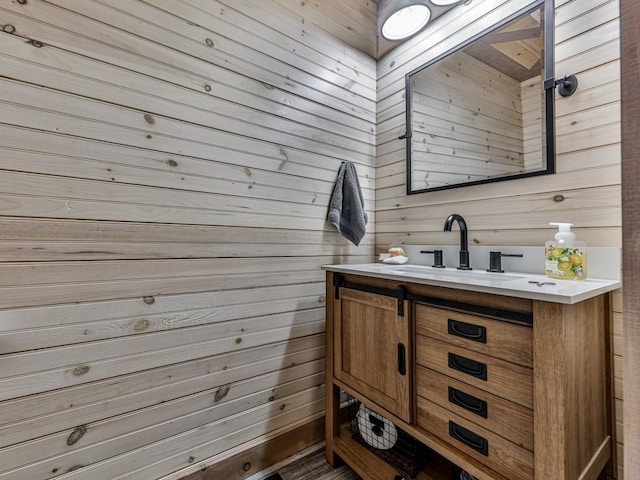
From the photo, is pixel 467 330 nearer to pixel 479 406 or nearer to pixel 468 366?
pixel 468 366

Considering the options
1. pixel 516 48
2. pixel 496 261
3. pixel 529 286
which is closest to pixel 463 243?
pixel 496 261

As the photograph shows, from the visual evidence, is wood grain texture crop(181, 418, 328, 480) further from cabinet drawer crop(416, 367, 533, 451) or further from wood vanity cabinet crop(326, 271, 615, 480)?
cabinet drawer crop(416, 367, 533, 451)

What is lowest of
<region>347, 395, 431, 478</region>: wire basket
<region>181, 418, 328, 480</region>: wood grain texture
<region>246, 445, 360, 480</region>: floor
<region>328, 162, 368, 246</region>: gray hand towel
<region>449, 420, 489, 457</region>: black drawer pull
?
<region>246, 445, 360, 480</region>: floor

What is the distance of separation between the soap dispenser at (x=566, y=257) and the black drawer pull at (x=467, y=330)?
42cm

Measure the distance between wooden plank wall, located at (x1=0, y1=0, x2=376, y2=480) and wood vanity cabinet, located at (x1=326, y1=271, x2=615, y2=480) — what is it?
496 mm

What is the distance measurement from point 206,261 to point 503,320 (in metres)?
1.10

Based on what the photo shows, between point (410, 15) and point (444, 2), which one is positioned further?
point (410, 15)

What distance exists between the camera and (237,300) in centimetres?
138

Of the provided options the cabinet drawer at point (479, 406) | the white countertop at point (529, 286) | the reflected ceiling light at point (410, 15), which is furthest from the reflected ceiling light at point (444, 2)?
→ the cabinet drawer at point (479, 406)

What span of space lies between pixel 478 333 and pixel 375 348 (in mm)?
Answer: 438

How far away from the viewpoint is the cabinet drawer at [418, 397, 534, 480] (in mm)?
803

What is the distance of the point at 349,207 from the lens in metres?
1.74

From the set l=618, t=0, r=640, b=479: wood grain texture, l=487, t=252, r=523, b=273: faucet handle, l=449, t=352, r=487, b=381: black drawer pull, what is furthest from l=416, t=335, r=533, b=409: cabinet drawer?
l=487, t=252, r=523, b=273: faucet handle

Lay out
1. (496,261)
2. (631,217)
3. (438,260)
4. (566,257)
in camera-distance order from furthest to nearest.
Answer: (438,260) < (496,261) < (566,257) < (631,217)
